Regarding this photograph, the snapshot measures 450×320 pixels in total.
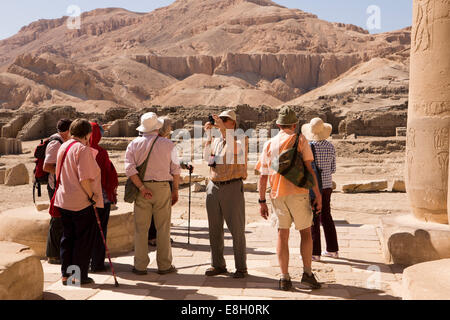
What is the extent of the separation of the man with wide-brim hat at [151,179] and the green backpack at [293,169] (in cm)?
119

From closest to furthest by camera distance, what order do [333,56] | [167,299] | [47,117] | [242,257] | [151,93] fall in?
[167,299]
[242,257]
[47,117]
[151,93]
[333,56]

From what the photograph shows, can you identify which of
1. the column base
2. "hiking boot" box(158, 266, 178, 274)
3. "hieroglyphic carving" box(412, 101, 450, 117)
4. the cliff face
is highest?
the cliff face

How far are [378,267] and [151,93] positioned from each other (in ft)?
245

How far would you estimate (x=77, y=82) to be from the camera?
6606 centimetres

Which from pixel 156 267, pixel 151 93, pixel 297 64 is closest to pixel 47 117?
pixel 156 267

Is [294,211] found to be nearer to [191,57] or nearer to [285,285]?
[285,285]

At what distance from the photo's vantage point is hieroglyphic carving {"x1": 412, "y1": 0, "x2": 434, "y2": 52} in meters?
5.52

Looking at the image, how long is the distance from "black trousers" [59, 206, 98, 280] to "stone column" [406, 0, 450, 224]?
378 cm

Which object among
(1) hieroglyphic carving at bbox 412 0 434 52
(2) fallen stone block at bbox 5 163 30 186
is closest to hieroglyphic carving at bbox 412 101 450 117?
(1) hieroglyphic carving at bbox 412 0 434 52

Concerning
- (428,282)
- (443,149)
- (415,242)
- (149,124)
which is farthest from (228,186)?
(443,149)

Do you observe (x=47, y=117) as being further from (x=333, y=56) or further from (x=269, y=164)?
(x=333, y=56)

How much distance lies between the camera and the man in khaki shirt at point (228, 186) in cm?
486

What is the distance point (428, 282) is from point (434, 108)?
2602 mm

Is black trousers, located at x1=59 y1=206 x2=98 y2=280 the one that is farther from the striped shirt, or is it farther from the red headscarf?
the striped shirt
